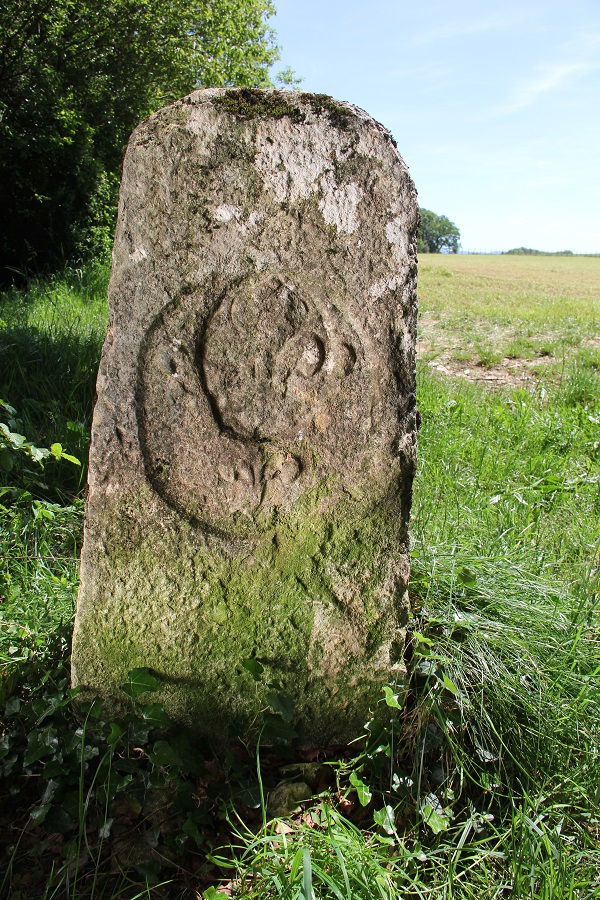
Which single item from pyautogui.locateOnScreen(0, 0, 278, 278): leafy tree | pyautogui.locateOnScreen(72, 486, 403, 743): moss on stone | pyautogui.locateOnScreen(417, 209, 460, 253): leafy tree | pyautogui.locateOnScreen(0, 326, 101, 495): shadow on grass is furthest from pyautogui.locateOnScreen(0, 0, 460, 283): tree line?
pyautogui.locateOnScreen(417, 209, 460, 253): leafy tree

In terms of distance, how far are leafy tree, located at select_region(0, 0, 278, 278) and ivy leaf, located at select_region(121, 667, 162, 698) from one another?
7705 millimetres

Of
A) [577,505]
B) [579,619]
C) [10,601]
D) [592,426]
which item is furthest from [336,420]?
[592,426]

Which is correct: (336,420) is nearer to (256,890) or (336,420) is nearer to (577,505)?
(256,890)

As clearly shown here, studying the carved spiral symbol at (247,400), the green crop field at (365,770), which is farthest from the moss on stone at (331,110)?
the green crop field at (365,770)

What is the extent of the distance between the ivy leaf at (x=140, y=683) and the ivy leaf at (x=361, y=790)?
22.2 inches

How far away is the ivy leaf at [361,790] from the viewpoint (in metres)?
1.66

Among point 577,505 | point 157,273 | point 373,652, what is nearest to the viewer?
point 157,273

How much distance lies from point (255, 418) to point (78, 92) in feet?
34.5

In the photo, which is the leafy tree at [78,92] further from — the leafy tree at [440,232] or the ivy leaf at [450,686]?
the leafy tree at [440,232]

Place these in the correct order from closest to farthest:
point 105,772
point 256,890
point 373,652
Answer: point 256,890, point 105,772, point 373,652

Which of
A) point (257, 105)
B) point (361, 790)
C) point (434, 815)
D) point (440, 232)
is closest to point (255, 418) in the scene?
point (257, 105)

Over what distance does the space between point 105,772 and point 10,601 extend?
2.53 feet

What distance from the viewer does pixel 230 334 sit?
1649mm

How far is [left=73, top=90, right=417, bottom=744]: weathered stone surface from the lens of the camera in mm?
1573
